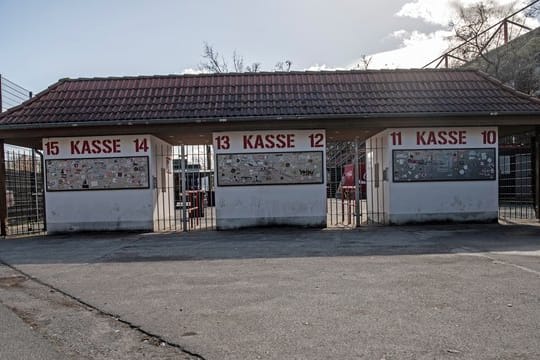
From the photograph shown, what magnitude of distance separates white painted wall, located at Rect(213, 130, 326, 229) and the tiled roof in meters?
0.93

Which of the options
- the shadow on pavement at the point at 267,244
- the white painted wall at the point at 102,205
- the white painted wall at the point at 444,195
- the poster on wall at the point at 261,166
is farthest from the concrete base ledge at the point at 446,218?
the white painted wall at the point at 102,205

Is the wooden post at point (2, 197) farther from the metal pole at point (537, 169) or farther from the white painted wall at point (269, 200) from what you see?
the metal pole at point (537, 169)

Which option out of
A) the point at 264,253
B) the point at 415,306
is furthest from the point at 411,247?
the point at 415,306

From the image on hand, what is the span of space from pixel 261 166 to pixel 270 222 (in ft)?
5.33

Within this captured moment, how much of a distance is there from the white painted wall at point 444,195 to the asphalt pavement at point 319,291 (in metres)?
2.29

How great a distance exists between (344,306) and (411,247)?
4.89 meters

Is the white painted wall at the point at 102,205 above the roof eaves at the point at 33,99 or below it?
below

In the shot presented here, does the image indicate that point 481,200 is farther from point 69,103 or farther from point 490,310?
point 69,103

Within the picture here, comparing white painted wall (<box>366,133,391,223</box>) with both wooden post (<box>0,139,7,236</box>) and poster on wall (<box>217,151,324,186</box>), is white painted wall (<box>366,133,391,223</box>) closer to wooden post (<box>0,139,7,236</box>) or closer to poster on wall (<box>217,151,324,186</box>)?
poster on wall (<box>217,151,324,186</box>)

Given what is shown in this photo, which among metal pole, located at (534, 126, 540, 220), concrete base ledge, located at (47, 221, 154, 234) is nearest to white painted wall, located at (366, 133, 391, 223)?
metal pole, located at (534, 126, 540, 220)

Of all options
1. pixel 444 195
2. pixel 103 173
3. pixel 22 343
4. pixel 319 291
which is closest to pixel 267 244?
pixel 319 291

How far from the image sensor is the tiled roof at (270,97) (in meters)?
13.9

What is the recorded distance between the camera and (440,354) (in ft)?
13.9

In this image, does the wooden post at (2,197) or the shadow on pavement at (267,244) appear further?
the wooden post at (2,197)
